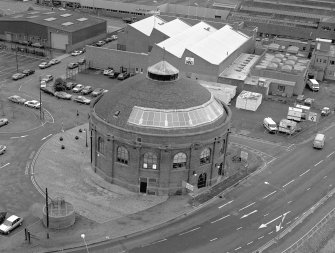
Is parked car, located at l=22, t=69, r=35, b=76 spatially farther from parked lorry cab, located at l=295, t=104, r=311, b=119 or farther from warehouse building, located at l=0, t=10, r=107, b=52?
parked lorry cab, located at l=295, t=104, r=311, b=119

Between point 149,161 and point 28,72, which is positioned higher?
point 149,161

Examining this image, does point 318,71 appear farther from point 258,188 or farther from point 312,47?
point 258,188

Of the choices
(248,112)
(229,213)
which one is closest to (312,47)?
(248,112)

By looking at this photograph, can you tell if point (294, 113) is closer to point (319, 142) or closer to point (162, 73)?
point (319, 142)

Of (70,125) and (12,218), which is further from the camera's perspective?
(70,125)

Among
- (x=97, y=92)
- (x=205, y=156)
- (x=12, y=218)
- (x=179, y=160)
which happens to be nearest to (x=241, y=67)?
(x=97, y=92)

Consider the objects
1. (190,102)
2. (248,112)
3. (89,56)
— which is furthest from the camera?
(89,56)
